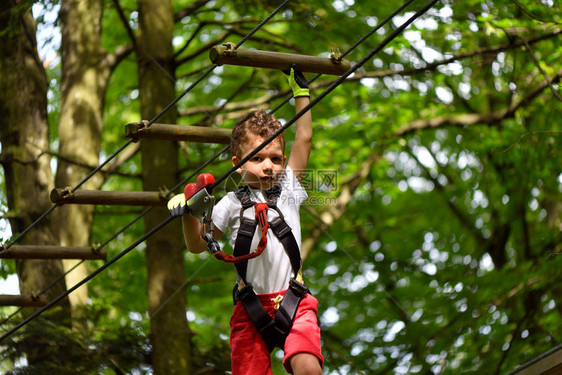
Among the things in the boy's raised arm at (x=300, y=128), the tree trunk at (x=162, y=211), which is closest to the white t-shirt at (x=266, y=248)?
the boy's raised arm at (x=300, y=128)

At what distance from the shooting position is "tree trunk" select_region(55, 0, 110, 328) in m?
6.14

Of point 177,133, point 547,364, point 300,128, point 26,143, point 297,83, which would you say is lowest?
point 547,364

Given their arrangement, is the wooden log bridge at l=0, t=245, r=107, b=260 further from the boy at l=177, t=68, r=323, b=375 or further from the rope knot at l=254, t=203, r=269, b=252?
the rope knot at l=254, t=203, r=269, b=252

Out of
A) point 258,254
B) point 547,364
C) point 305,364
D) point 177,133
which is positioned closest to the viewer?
point 305,364

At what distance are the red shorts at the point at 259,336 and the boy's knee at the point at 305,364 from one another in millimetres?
75

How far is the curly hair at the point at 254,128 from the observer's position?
3008mm

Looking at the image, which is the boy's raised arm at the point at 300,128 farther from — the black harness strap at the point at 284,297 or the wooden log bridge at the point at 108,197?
the wooden log bridge at the point at 108,197

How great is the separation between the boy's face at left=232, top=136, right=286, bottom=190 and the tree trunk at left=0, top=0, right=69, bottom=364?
10.9 ft

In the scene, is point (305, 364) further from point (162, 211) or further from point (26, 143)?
point (26, 143)

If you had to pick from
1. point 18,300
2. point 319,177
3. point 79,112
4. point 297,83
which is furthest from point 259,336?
point 319,177

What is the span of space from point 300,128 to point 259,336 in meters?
0.91

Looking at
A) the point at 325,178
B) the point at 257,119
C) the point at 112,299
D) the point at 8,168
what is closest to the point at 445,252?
the point at 325,178

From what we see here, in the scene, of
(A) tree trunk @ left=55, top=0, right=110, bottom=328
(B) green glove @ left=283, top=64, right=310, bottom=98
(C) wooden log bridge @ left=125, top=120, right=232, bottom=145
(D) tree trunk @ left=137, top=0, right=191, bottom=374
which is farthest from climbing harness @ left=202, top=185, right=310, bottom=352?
(A) tree trunk @ left=55, top=0, right=110, bottom=328

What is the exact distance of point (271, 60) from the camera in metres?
3.01
